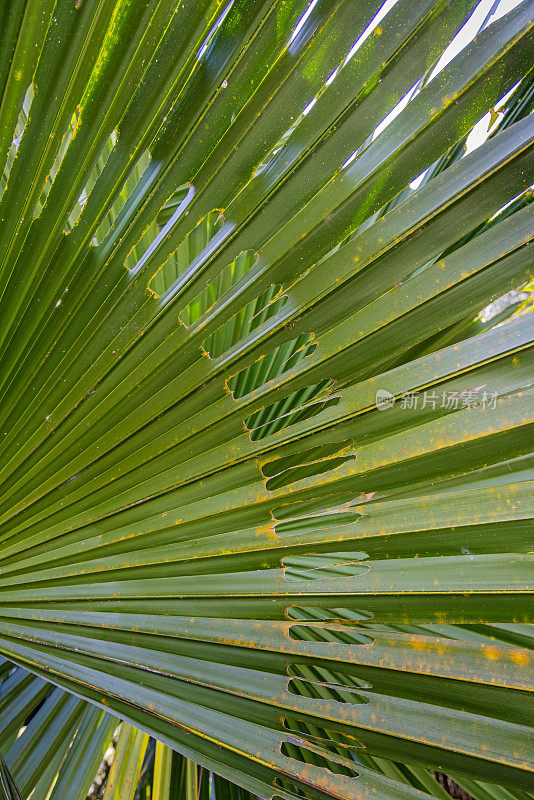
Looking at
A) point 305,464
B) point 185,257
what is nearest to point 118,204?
point 185,257

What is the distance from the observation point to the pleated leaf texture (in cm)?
54

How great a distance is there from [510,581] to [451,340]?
1.27ft

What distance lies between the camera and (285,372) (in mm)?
676

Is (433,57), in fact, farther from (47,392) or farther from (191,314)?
(47,392)

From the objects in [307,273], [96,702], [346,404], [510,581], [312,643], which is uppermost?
[307,273]

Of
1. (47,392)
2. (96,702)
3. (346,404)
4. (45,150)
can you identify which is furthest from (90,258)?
(96,702)

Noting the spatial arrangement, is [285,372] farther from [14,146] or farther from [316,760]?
[14,146]

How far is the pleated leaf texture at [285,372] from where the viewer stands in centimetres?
54

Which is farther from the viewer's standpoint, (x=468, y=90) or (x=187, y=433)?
(x=187, y=433)

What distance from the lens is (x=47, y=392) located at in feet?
2.75

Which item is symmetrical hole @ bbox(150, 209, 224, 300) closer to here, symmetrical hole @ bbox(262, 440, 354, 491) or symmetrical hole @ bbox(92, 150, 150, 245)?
symmetrical hole @ bbox(92, 150, 150, 245)

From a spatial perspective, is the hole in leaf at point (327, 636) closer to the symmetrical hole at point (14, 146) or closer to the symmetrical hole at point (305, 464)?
the symmetrical hole at point (305, 464)

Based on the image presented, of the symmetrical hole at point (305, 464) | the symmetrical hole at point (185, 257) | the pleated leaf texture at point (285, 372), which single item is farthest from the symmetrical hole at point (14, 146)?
the symmetrical hole at point (305, 464)

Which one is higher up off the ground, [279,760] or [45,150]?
[45,150]
